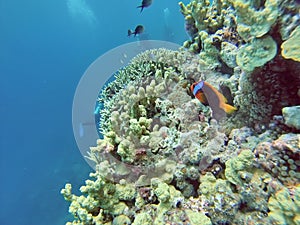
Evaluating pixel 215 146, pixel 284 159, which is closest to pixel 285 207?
pixel 284 159

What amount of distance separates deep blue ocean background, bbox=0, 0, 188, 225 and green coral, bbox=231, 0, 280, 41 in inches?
627

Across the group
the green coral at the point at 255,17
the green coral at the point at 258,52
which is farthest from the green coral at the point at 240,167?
the green coral at the point at 255,17

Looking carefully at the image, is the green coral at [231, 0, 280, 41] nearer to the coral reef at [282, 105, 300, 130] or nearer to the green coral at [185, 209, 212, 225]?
the coral reef at [282, 105, 300, 130]

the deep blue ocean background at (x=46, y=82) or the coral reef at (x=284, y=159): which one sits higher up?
the deep blue ocean background at (x=46, y=82)

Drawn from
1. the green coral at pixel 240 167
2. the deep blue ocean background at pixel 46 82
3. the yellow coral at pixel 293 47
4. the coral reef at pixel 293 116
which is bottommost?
the green coral at pixel 240 167

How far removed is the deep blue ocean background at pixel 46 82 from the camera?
67.1ft

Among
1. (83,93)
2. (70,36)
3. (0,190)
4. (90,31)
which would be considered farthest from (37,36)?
(83,93)

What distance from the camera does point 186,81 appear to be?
2828 millimetres

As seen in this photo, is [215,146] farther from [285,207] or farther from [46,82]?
[46,82]

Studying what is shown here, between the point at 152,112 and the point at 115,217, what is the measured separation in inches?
49.3

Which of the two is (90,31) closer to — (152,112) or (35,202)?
(35,202)

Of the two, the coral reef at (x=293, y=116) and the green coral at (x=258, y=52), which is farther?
the green coral at (x=258, y=52)

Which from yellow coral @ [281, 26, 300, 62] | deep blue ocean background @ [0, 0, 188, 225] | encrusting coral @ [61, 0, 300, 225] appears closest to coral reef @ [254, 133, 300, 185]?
encrusting coral @ [61, 0, 300, 225]

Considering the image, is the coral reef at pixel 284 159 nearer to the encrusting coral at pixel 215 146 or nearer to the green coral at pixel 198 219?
the encrusting coral at pixel 215 146
